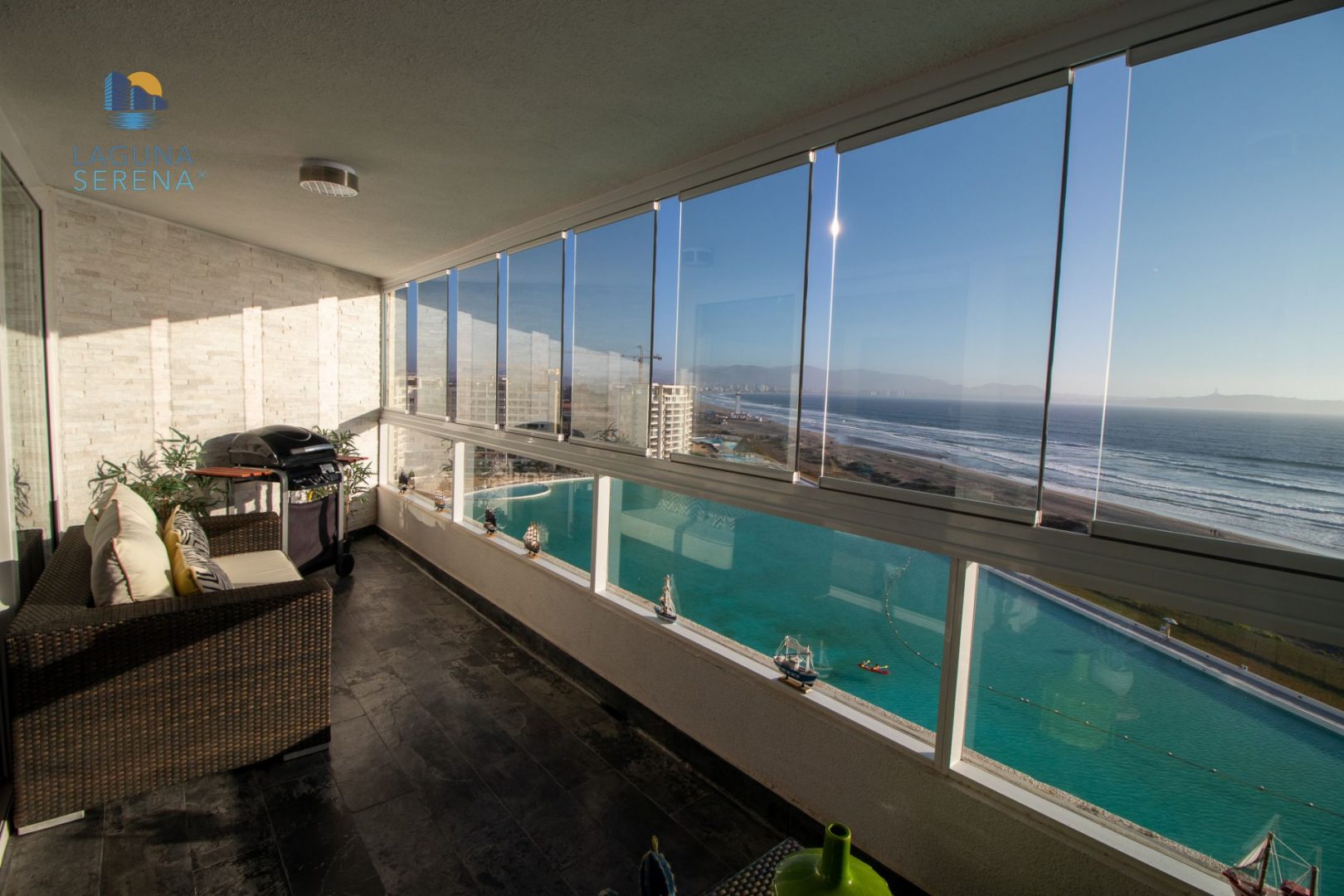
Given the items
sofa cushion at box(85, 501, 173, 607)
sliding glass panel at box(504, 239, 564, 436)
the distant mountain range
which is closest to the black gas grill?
sliding glass panel at box(504, 239, 564, 436)

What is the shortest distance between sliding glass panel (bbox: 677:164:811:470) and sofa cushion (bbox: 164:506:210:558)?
237 centimetres

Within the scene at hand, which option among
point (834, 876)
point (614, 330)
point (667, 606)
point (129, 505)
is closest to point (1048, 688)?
point (834, 876)

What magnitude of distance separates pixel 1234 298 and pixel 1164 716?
1.02 m

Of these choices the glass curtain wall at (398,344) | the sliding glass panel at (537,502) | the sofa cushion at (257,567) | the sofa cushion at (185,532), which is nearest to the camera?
the sofa cushion at (185,532)

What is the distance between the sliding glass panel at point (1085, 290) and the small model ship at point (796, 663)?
1.04 metres

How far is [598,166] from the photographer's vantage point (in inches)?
110

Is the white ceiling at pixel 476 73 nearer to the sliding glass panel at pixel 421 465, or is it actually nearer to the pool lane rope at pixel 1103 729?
the pool lane rope at pixel 1103 729

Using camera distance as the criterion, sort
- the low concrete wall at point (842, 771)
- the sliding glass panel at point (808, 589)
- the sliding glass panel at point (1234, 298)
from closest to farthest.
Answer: the sliding glass panel at point (1234, 298), the low concrete wall at point (842, 771), the sliding glass panel at point (808, 589)

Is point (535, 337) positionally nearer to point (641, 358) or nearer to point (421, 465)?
point (641, 358)

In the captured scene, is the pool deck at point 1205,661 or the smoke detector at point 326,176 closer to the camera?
the pool deck at point 1205,661

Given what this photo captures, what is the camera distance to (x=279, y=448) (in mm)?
4641

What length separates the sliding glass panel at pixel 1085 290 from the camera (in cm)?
155

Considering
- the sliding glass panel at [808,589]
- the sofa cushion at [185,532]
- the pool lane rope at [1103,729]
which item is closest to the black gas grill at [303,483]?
the sofa cushion at [185,532]

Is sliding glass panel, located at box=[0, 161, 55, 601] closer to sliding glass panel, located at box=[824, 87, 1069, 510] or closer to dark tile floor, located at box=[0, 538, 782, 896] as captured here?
dark tile floor, located at box=[0, 538, 782, 896]
